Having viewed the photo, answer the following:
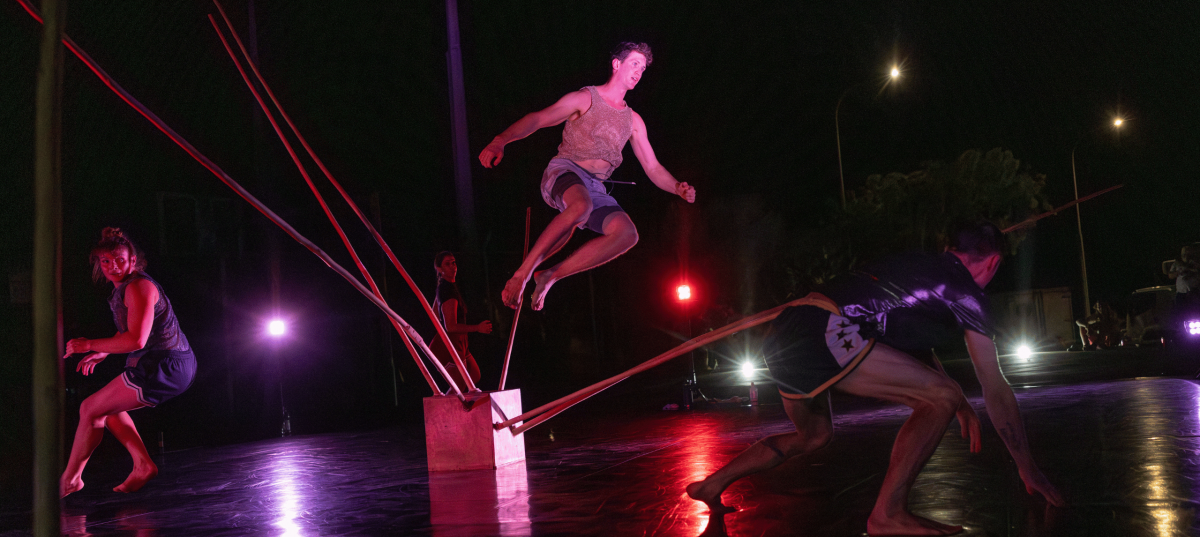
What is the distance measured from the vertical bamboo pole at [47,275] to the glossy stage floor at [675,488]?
2.45 m

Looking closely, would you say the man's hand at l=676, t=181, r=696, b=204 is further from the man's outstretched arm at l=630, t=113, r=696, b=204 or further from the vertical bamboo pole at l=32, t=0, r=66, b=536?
the vertical bamboo pole at l=32, t=0, r=66, b=536

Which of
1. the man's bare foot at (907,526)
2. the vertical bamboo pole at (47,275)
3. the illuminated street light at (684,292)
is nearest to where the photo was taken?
the vertical bamboo pole at (47,275)

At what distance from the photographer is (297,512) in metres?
5.60

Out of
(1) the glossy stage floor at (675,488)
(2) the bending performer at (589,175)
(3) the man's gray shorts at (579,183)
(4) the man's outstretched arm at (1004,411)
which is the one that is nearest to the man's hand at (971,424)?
Answer: (4) the man's outstretched arm at (1004,411)

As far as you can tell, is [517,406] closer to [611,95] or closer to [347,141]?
[611,95]

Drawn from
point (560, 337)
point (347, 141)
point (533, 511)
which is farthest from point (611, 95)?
point (560, 337)

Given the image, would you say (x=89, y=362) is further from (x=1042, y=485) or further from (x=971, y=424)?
(x=1042, y=485)

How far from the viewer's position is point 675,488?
5539 millimetres

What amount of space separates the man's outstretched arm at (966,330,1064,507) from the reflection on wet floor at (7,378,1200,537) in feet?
0.36

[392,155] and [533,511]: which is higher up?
[392,155]

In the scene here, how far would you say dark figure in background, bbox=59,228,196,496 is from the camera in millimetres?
6059

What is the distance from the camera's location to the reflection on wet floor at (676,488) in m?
4.35

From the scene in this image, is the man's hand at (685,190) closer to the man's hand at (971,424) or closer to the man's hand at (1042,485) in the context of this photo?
the man's hand at (971,424)

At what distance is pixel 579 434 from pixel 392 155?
37.5 ft
